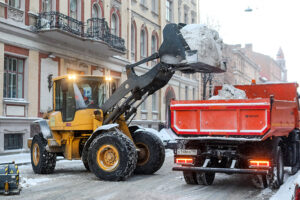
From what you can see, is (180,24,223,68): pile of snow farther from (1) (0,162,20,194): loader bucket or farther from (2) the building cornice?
(2) the building cornice

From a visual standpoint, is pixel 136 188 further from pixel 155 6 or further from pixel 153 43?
pixel 155 6

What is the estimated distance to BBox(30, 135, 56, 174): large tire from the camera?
1123 cm

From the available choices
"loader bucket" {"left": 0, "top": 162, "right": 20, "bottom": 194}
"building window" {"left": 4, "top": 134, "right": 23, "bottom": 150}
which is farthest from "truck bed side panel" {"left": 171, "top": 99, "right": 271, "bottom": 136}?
"building window" {"left": 4, "top": 134, "right": 23, "bottom": 150}

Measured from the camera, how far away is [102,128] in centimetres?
1005

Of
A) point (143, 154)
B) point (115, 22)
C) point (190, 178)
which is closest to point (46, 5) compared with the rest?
point (115, 22)

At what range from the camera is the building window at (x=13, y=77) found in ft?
58.9

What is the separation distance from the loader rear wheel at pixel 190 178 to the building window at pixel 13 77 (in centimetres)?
1100

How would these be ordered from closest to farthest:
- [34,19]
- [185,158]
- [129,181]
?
[185,158] < [129,181] < [34,19]

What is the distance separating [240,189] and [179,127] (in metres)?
1.81

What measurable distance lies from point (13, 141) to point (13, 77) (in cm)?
274

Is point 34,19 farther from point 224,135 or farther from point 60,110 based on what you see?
point 224,135

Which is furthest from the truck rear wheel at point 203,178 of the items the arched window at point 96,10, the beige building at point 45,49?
the arched window at point 96,10

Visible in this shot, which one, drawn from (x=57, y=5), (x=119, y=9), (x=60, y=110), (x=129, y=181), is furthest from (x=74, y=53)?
(x=129, y=181)

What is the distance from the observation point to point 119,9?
26.6 metres
